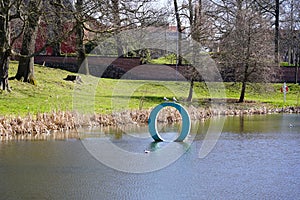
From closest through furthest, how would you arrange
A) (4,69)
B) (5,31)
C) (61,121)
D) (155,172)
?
(155,172) < (61,121) < (5,31) < (4,69)

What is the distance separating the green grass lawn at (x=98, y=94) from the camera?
661 inches

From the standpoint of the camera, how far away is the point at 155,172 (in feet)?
29.2

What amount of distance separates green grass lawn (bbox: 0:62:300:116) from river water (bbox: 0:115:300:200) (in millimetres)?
4013

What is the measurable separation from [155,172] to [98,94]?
42.7ft

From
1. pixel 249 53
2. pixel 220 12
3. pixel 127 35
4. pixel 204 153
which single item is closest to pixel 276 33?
pixel 220 12

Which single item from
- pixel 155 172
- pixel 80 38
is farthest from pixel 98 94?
pixel 155 172

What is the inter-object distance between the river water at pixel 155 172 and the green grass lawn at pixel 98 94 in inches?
158

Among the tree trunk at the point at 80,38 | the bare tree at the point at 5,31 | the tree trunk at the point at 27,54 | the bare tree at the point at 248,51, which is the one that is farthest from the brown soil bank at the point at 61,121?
the bare tree at the point at 248,51

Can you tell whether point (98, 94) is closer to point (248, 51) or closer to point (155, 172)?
point (248, 51)

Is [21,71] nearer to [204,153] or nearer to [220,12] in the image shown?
[204,153]

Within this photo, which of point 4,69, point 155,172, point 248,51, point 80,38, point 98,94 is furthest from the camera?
point 248,51

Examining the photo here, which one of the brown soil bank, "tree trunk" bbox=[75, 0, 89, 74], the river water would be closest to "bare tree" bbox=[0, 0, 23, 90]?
"tree trunk" bbox=[75, 0, 89, 74]

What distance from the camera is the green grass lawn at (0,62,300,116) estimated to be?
16.8 meters

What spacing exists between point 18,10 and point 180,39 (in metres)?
10.4
